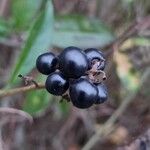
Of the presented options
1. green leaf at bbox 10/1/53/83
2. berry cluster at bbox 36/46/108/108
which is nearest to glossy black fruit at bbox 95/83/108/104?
berry cluster at bbox 36/46/108/108

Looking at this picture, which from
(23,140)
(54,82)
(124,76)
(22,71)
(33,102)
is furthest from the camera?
(23,140)

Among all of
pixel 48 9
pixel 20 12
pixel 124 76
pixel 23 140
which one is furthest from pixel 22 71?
pixel 23 140

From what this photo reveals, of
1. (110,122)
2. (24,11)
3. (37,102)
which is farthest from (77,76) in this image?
(110,122)

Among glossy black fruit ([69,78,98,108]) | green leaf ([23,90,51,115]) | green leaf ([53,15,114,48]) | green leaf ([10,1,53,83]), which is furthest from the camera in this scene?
green leaf ([53,15,114,48])

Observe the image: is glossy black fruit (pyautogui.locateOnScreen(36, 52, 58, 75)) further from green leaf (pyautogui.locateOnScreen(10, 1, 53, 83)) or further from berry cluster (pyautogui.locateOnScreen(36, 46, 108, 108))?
green leaf (pyautogui.locateOnScreen(10, 1, 53, 83))

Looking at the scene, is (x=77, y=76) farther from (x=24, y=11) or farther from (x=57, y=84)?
(x=24, y=11)

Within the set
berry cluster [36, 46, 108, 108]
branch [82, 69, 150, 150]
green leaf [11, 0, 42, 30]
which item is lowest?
branch [82, 69, 150, 150]

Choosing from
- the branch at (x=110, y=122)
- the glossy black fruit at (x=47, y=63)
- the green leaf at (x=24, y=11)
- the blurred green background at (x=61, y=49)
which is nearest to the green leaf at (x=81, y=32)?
the blurred green background at (x=61, y=49)

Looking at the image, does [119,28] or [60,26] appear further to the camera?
[119,28]

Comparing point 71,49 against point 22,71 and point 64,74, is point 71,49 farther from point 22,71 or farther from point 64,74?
point 22,71
